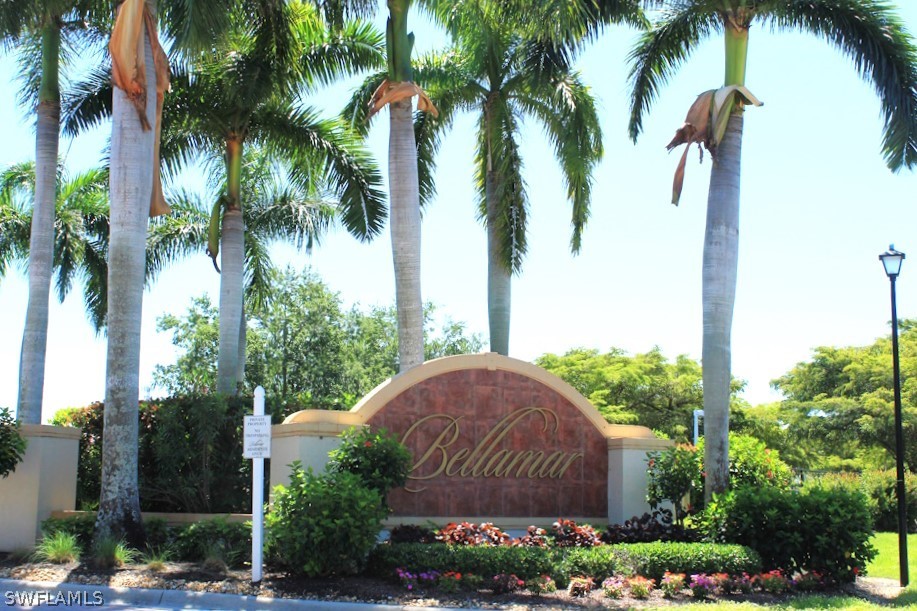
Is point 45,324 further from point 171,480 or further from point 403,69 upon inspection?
point 403,69

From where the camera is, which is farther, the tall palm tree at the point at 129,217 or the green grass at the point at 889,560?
the green grass at the point at 889,560

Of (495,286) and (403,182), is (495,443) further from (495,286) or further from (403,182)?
(495,286)

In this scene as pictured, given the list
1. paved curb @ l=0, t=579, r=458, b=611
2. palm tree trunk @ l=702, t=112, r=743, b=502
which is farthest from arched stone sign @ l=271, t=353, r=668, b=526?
paved curb @ l=0, t=579, r=458, b=611

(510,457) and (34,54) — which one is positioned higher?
(34,54)

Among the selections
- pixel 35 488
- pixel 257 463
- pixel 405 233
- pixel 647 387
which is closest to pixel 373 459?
pixel 257 463

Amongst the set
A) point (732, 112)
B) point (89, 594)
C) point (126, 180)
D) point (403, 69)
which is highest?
point (403, 69)

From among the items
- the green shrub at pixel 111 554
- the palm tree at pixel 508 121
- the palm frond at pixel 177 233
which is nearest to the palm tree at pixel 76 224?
the palm frond at pixel 177 233

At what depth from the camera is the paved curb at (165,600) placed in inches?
454

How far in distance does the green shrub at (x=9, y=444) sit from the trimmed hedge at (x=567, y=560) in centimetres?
655

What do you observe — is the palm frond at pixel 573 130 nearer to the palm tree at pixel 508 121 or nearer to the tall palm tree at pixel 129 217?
the palm tree at pixel 508 121

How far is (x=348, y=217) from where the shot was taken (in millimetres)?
21719

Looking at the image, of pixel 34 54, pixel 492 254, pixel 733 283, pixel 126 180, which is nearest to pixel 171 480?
pixel 126 180

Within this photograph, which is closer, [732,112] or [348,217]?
[732,112]

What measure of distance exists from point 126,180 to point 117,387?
3226mm
